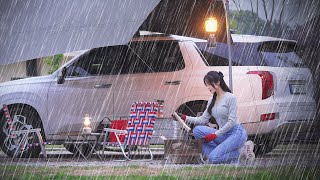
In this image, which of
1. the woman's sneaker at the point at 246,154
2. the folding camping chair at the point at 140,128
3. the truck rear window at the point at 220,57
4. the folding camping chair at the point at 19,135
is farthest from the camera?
the truck rear window at the point at 220,57

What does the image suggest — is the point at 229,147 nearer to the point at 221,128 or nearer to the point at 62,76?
the point at 221,128

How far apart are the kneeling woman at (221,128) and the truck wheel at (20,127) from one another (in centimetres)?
304

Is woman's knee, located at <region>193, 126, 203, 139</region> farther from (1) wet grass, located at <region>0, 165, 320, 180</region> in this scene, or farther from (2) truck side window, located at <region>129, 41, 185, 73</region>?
(2) truck side window, located at <region>129, 41, 185, 73</region>

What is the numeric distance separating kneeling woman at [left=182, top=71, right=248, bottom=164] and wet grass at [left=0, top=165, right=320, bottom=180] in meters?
0.75

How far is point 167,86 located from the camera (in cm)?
1220

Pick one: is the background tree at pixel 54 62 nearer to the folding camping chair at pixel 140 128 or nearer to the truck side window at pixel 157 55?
the truck side window at pixel 157 55

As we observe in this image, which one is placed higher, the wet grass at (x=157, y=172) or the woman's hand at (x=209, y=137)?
the woman's hand at (x=209, y=137)

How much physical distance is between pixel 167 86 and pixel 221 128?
2.11m

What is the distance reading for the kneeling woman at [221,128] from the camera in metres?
10.2

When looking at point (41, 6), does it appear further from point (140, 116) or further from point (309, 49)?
point (309, 49)

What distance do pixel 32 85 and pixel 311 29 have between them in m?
6.73

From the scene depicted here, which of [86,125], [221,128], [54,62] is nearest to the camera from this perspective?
[221,128]

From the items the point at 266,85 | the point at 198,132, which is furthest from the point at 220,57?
the point at 198,132

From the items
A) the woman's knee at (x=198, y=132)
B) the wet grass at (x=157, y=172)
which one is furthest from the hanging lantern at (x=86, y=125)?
the woman's knee at (x=198, y=132)
